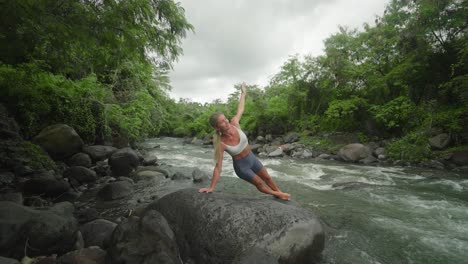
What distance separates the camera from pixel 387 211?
534 centimetres

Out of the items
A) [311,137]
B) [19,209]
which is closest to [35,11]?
[19,209]

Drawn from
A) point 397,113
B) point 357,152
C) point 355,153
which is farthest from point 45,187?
point 397,113

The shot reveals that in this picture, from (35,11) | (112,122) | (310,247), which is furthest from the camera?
(112,122)

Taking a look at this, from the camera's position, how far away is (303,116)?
21922 mm

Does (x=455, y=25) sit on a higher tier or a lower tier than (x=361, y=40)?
lower

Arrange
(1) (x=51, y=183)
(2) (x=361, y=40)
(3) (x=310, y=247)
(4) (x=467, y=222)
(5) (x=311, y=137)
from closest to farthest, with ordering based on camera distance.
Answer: (3) (x=310, y=247) → (4) (x=467, y=222) → (1) (x=51, y=183) → (2) (x=361, y=40) → (5) (x=311, y=137)

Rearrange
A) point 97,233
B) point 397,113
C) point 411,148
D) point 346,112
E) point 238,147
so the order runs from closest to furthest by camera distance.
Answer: point 97,233, point 238,147, point 411,148, point 397,113, point 346,112

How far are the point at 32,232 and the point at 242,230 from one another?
114 inches

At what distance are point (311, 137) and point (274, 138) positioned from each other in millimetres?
4799

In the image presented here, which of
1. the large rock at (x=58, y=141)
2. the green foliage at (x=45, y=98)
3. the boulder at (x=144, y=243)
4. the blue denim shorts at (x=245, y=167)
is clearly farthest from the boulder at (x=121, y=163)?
the blue denim shorts at (x=245, y=167)

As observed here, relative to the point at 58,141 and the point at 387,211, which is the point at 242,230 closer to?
the point at 387,211

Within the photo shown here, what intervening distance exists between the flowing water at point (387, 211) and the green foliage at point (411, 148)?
154 centimetres

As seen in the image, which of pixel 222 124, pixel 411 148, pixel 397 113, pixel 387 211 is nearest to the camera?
pixel 222 124

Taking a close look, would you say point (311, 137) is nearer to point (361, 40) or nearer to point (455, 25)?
point (361, 40)
